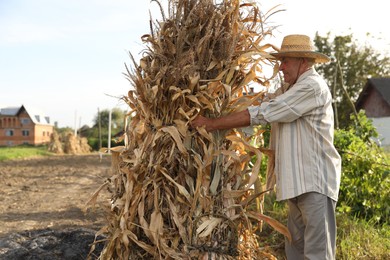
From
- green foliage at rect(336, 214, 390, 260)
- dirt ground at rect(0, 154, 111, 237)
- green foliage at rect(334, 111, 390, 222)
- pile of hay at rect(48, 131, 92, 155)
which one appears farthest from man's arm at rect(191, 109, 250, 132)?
pile of hay at rect(48, 131, 92, 155)

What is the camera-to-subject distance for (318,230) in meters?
3.20

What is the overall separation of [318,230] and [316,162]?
0.47 metres

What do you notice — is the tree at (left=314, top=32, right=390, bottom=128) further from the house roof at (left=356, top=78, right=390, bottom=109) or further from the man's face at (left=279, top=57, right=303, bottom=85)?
the man's face at (left=279, top=57, right=303, bottom=85)

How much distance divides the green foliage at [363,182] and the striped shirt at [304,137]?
279 centimetres

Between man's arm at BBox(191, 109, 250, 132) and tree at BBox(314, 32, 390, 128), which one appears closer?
man's arm at BBox(191, 109, 250, 132)

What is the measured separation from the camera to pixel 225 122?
3152 millimetres

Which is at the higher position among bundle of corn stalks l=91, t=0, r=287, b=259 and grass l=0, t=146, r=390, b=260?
bundle of corn stalks l=91, t=0, r=287, b=259

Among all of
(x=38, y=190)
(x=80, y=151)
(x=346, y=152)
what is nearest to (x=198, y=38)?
(x=346, y=152)

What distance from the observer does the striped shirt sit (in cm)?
317

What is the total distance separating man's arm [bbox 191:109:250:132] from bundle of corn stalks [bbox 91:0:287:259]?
0.05m

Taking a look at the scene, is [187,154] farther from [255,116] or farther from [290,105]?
[290,105]

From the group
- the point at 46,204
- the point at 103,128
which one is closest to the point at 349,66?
the point at 46,204

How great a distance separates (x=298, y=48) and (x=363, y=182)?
3229 millimetres

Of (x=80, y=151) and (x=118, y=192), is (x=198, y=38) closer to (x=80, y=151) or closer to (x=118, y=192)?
(x=118, y=192)
